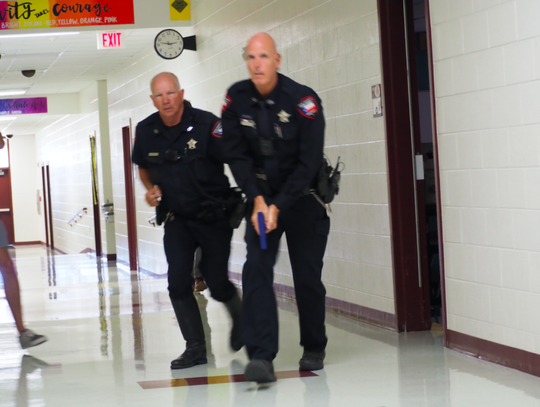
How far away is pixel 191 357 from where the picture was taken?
371cm

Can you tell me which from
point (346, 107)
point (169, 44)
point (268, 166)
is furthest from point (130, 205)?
point (268, 166)

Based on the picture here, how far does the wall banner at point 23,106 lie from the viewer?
1483 centimetres

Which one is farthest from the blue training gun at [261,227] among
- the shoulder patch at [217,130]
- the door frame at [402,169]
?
the door frame at [402,169]

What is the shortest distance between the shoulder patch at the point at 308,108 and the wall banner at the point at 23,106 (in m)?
12.8

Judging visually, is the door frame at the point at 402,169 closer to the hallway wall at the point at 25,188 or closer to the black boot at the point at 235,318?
the black boot at the point at 235,318

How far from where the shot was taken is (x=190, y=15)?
8.23 m

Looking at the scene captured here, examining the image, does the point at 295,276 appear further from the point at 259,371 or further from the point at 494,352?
the point at 494,352

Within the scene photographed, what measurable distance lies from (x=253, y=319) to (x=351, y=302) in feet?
6.54

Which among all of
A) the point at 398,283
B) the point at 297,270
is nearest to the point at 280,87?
the point at 297,270

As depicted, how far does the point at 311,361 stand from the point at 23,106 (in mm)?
12863

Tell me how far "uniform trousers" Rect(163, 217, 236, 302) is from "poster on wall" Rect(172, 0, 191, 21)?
15.7ft

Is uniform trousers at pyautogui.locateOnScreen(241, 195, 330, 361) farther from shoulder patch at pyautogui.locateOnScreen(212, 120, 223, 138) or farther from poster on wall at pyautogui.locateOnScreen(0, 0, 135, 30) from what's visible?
poster on wall at pyautogui.locateOnScreen(0, 0, 135, 30)

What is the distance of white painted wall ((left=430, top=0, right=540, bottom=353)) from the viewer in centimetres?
323

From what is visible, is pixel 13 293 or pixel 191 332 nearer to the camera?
pixel 191 332
